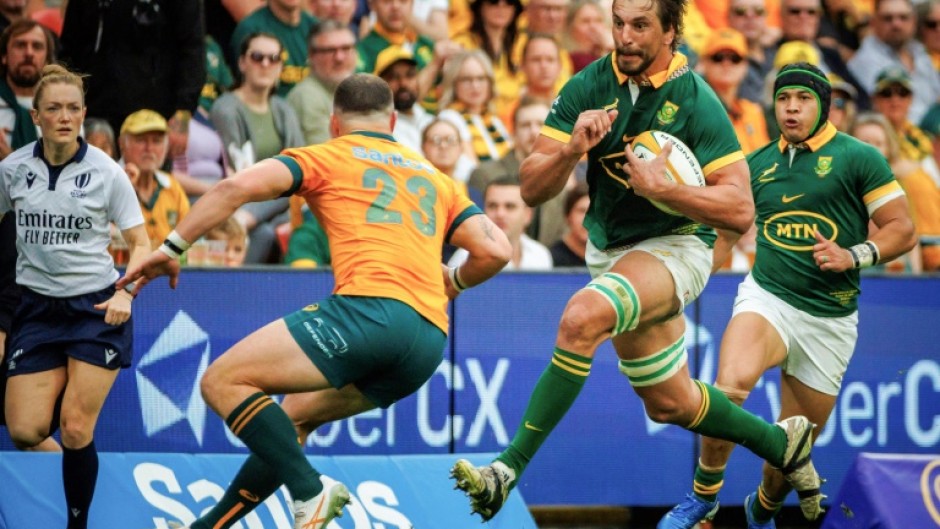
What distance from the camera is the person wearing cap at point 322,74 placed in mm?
11281

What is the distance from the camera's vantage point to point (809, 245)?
28.5ft

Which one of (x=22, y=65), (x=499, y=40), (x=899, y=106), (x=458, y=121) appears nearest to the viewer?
(x=22, y=65)

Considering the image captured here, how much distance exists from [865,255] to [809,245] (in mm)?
343

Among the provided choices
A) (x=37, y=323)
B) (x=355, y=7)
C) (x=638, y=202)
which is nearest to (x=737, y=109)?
(x=355, y=7)

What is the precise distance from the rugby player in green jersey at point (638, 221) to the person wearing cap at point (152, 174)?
397 centimetres

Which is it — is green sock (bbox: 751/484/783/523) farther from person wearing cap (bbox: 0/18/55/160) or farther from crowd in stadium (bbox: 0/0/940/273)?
person wearing cap (bbox: 0/18/55/160)

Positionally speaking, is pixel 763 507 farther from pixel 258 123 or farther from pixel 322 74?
pixel 322 74

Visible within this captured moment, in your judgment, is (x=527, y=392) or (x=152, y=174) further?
(x=152, y=174)

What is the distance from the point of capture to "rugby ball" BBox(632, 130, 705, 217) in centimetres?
680

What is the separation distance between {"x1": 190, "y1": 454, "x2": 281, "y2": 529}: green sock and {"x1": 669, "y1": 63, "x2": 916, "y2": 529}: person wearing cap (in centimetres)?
288

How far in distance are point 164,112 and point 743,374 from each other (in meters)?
4.87

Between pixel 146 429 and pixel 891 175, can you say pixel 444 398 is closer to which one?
pixel 146 429

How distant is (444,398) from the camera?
998 cm

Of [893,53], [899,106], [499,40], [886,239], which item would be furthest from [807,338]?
[893,53]
